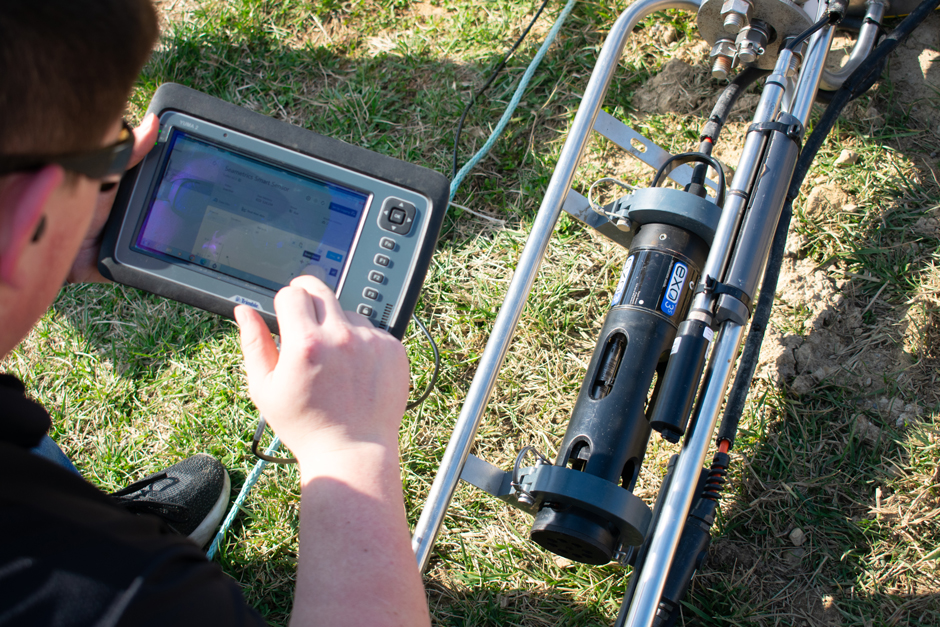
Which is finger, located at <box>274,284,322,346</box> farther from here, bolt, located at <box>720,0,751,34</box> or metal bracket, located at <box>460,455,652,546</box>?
bolt, located at <box>720,0,751,34</box>

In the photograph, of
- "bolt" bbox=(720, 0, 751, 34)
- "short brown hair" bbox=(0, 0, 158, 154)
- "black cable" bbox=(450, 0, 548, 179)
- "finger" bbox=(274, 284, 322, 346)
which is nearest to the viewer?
"short brown hair" bbox=(0, 0, 158, 154)

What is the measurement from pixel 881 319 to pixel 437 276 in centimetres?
127

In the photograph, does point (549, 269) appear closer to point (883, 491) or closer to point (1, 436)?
point (883, 491)

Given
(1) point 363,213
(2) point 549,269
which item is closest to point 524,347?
(2) point 549,269

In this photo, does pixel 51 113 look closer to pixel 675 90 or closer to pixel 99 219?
pixel 99 219

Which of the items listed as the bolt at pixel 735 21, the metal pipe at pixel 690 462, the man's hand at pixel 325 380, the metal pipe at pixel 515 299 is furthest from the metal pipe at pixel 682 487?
the bolt at pixel 735 21

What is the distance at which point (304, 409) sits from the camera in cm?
102

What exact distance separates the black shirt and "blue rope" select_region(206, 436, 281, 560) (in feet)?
3.21

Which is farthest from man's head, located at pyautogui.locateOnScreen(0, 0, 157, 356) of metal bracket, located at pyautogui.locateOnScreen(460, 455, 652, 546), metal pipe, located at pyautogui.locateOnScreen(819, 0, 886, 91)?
metal pipe, located at pyautogui.locateOnScreen(819, 0, 886, 91)

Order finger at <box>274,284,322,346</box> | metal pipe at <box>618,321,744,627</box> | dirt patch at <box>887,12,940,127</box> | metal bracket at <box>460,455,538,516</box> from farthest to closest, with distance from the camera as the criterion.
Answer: dirt patch at <box>887,12,940,127</box> < metal bracket at <box>460,455,538,516</box> < metal pipe at <box>618,321,744,627</box> < finger at <box>274,284,322,346</box>

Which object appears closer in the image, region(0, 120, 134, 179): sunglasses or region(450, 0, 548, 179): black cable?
region(0, 120, 134, 179): sunglasses

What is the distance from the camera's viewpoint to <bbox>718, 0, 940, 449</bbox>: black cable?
144 cm

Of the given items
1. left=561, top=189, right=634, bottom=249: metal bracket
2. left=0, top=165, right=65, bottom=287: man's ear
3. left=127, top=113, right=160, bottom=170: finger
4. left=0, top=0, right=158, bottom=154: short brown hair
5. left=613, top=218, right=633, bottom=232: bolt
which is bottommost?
left=0, top=165, right=65, bottom=287: man's ear

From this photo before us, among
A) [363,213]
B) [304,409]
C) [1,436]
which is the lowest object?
[1,436]
